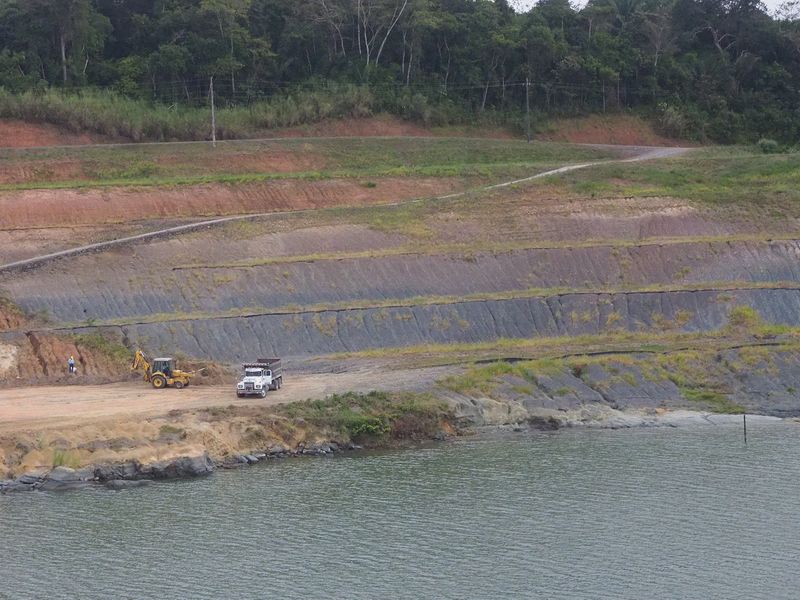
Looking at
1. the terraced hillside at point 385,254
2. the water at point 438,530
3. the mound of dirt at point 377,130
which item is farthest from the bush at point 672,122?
the water at point 438,530

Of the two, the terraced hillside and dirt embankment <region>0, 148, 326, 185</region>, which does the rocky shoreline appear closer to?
the terraced hillside

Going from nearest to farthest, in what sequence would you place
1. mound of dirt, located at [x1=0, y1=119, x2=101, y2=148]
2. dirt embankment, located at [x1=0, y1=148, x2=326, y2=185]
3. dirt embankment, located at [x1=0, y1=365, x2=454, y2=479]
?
dirt embankment, located at [x1=0, y1=365, x2=454, y2=479]
dirt embankment, located at [x1=0, y1=148, x2=326, y2=185]
mound of dirt, located at [x1=0, y1=119, x2=101, y2=148]

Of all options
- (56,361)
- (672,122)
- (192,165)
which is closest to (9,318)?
(56,361)

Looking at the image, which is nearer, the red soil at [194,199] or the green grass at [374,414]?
the green grass at [374,414]

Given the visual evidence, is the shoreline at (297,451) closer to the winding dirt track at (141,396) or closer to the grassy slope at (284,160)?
the winding dirt track at (141,396)

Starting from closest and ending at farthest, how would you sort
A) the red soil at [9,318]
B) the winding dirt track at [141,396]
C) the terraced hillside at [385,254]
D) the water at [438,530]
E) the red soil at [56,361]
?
the water at [438,530] < the winding dirt track at [141,396] < the red soil at [56,361] < the red soil at [9,318] < the terraced hillside at [385,254]

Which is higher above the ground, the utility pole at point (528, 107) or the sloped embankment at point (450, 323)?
the utility pole at point (528, 107)

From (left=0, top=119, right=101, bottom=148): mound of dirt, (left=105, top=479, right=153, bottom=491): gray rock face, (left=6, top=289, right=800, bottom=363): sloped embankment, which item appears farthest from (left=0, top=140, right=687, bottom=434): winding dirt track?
(left=0, top=119, right=101, bottom=148): mound of dirt

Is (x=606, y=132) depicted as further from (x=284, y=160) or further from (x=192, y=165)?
(x=192, y=165)
